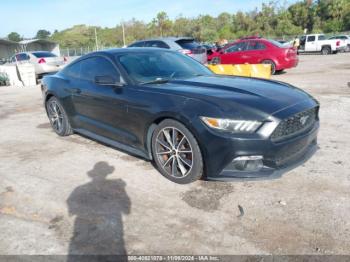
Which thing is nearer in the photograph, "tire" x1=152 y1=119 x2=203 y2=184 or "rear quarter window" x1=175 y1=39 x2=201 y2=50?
"tire" x1=152 y1=119 x2=203 y2=184

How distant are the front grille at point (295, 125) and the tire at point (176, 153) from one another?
0.83m

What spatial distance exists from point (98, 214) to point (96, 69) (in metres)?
2.38

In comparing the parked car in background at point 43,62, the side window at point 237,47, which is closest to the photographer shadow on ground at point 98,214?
the side window at point 237,47

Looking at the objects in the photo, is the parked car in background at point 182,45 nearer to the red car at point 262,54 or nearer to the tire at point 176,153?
the red car at point 262,54

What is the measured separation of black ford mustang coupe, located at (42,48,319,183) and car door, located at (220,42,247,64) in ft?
34.8

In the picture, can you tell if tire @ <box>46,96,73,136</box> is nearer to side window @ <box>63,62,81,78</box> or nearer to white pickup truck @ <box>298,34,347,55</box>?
side window @ <box>63,62,81,78</box>

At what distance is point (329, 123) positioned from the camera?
6.19 metres

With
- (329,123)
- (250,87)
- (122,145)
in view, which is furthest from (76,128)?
(329,123)

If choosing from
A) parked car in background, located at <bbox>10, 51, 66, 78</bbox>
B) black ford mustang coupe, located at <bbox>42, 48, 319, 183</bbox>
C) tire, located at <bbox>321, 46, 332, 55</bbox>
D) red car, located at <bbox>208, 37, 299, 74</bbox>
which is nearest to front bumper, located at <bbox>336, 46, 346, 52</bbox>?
tire, located at <bbox>321, 46, 332, 55</bbox>

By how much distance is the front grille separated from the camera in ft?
11.2

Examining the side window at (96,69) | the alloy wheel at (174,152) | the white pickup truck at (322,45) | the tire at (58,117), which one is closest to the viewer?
the alloy wheel at (174,152)

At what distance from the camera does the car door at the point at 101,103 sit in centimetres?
444

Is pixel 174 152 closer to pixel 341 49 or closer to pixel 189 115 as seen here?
pixel 189 115

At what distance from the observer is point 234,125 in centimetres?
338
